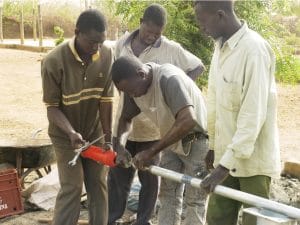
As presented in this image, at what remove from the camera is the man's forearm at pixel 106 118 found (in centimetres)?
379

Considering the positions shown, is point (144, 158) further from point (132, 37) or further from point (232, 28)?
point (132, 37)

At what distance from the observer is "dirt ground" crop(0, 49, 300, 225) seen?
5008 mm

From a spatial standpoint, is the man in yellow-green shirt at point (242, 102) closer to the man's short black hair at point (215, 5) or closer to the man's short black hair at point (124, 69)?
the man's short black hair at point (215, 5)

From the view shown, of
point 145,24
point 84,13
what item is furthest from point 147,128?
point 84,13

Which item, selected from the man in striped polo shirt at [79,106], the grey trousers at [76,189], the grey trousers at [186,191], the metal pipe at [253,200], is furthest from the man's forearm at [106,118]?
the metal pipe at [253,200]

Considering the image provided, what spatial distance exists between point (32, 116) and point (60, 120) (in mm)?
6685

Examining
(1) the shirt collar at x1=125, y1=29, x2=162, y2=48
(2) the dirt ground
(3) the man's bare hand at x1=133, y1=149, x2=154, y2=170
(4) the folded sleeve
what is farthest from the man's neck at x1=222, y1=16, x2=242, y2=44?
(2) the dirt ground

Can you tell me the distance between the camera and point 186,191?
3.52 meters

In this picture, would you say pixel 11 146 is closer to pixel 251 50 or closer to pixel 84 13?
pixel 84 13

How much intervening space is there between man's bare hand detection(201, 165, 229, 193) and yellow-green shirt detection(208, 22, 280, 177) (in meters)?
0.03

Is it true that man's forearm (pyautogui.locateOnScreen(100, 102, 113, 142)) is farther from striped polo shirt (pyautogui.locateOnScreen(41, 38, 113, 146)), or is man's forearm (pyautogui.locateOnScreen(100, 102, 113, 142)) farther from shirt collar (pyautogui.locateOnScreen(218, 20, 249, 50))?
shirt collar (pyautogui.locateOnScreen(218, 20, 249, 50))

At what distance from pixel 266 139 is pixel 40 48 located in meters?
19.8

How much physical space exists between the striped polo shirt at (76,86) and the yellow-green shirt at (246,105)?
1104mm

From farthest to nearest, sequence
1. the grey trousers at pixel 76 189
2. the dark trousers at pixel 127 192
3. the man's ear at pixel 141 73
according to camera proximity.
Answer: the dark trousers at pixel 127 192 < the grey trousers at pixel 76 189 < the man's ear at pixel 141 73
